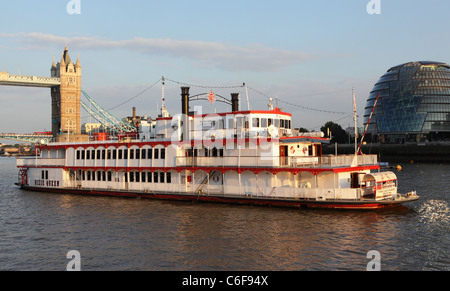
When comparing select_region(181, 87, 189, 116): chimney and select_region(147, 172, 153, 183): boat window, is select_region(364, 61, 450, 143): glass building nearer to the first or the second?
select_region(181, 87, 189, 116): chimney

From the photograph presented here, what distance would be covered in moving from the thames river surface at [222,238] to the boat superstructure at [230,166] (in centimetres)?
135

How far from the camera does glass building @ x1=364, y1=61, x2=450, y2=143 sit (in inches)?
6176

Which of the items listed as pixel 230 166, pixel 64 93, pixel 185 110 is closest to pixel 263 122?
pixel 230 166

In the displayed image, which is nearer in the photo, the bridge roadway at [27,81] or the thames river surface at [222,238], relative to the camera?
the thames river surface at [222,238]

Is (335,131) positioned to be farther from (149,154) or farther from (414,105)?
(149,154)

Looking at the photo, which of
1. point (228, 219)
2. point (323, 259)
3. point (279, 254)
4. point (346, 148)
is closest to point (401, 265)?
point (323, 259)

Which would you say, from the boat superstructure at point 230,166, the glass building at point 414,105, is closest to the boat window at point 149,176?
the boat superstructure at point 230,166

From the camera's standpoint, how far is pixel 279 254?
21766 mm

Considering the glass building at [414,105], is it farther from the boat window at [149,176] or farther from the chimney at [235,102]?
the boat window at [149,176]

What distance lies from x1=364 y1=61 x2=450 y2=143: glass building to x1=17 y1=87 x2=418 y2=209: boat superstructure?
131404 mm

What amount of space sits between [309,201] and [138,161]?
18.4 m

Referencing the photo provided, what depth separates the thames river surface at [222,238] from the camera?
2070 cm

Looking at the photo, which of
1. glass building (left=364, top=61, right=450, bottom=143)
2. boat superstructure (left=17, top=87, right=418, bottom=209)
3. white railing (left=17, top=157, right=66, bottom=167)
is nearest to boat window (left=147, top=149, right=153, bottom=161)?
boat superstructure (left=17, top=87, right=418, bottom=209)
